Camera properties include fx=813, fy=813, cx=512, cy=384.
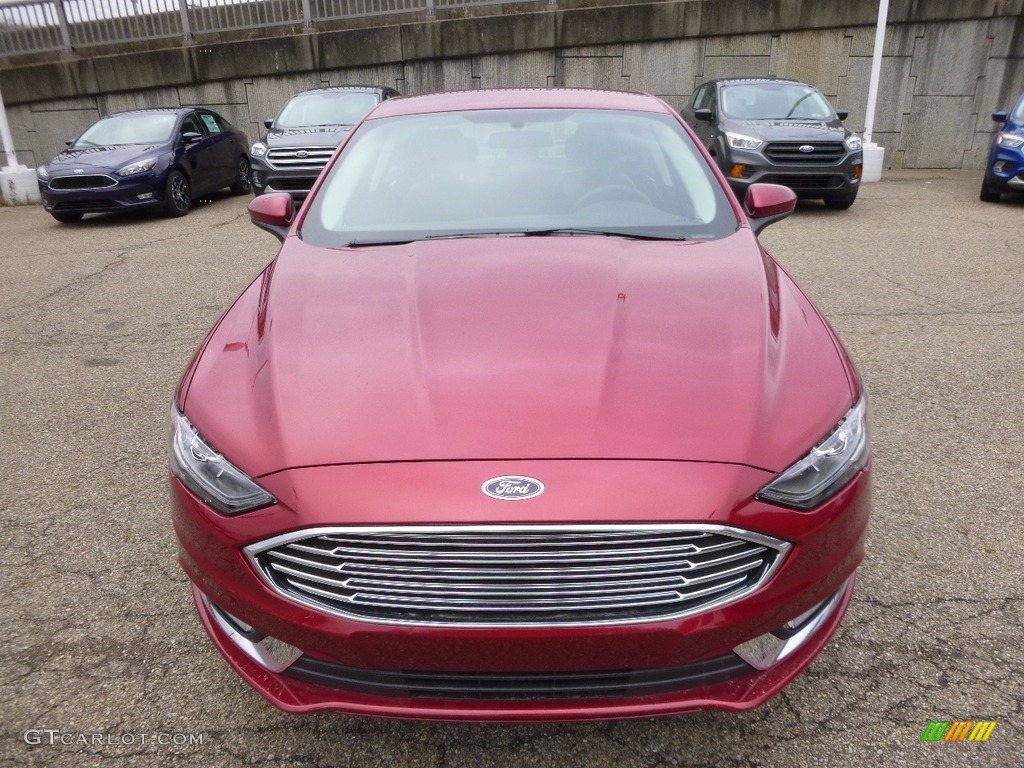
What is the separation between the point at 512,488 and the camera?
66.8 inches

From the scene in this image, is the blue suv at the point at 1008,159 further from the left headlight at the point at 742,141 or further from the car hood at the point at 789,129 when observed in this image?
the left headlight at the point at 742,141

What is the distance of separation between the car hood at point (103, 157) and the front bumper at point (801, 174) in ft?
24.1

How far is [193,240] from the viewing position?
357 inches

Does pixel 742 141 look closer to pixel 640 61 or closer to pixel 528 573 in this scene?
pixel 640 61

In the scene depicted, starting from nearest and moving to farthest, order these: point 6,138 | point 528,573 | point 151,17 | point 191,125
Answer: point 528,573 < point 191,125 < point 6,138 < point 151,17

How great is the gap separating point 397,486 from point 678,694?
0.74 m

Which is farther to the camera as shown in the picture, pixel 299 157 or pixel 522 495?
pixel 299 157

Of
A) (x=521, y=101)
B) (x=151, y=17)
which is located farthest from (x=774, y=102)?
(x=151, y=17)

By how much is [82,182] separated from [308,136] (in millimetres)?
2841

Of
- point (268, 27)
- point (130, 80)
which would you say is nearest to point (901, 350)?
point (268, 27)

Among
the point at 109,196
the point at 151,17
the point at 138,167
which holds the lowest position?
the point at 109,196

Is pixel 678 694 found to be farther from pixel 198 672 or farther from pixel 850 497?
pixel 198 672

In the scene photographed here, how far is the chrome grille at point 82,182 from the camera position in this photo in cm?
1011

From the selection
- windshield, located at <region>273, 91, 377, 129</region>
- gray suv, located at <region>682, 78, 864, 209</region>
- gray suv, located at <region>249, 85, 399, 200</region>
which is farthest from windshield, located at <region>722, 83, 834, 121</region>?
windshield, located at <region>273, 91, 377, 129</region>
